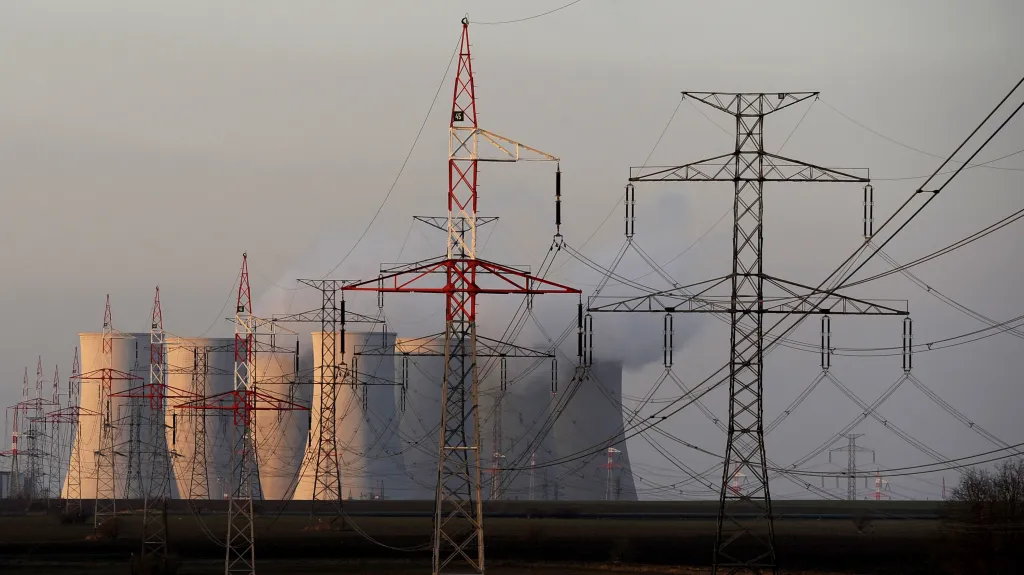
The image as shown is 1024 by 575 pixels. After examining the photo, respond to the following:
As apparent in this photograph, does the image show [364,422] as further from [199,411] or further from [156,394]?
[199,411]

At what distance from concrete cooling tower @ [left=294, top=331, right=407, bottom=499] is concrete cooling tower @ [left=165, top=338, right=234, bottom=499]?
8.84 m

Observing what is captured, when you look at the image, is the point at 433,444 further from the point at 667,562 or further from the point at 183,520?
the point at 667,562

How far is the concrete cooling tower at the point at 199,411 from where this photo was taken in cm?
8662

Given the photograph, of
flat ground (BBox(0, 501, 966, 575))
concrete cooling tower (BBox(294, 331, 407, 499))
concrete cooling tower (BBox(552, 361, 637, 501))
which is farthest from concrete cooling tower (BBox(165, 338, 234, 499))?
concrete cooling tower (BBox(552, 361, 637, 501))

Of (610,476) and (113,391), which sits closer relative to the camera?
(113,391)

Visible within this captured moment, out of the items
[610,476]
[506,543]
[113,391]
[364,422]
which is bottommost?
[506,543]

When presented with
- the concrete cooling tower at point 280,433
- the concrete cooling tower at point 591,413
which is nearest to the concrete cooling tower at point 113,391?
the concrete cooling tower at point 280,433

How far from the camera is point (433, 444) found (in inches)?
3597

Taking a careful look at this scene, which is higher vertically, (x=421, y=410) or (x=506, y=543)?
(x=421, y=410)

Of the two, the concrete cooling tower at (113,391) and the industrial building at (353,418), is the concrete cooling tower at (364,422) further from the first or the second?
the concrete cooling tower at (113,391)

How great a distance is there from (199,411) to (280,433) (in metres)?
5.37

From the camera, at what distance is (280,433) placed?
290 ft

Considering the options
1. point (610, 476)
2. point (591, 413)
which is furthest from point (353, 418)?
point (610, 476)

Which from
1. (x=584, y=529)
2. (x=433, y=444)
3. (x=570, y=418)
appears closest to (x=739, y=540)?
(x=584, y=529)
